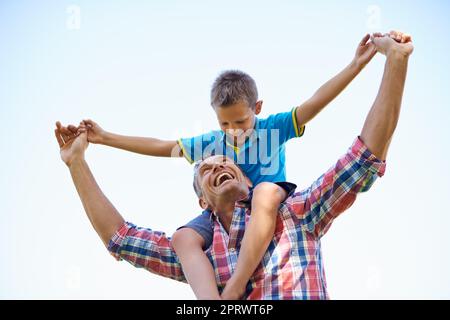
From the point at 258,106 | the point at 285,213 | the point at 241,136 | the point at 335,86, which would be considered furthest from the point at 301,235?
the point at 258,106

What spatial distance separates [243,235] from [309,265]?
0.32 m

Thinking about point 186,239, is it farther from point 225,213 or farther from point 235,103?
point 235,103

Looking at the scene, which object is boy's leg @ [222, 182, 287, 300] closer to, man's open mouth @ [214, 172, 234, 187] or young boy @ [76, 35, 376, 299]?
young boy @ [76, 35, 376, 299]

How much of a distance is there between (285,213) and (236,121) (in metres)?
1.07

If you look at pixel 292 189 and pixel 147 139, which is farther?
pixel 147 139

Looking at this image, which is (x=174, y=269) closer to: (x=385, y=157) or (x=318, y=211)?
(x=318, y=211)

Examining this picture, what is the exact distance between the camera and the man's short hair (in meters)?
3.67

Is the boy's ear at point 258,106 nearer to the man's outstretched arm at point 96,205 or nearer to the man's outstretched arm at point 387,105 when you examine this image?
the man's outstretched arm at point 96,205

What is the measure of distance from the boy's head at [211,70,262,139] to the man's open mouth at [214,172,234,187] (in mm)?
651

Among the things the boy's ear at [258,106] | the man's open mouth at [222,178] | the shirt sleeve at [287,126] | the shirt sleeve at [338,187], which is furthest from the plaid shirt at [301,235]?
the boy's ear at [258,106]

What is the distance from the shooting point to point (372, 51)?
2955 mm

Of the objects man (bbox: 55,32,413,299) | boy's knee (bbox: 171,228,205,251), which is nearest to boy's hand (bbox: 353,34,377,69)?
man (bbox: 55,32,413,299)
